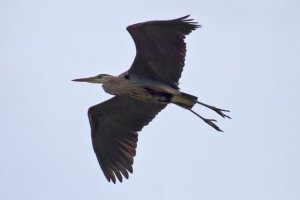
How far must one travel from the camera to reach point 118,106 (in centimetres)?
1529

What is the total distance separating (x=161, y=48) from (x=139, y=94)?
1025 mm

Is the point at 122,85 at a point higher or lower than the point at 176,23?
lower

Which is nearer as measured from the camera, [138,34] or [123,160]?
[138,34]

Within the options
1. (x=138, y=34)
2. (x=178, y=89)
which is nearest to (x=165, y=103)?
(x=178, y=89)

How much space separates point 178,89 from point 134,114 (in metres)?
1.29

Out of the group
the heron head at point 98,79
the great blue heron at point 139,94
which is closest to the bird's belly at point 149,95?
the great blue heron at point 139,94

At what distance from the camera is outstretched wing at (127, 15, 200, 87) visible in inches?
536

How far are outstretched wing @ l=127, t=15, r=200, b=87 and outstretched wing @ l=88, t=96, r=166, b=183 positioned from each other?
0.85m

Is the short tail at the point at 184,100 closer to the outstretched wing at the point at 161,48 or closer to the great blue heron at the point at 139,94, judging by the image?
the great blue heron at the point at 139,94

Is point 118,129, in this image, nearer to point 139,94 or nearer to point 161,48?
point 139,94

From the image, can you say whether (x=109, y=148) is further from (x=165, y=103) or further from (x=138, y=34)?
(x=138, y=34)

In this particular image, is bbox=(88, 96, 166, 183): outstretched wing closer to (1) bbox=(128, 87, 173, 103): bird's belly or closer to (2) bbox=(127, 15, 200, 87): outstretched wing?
(1) bbox=(128, 87, 173, 103): bird's belly

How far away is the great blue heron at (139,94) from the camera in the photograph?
1377 centimetres

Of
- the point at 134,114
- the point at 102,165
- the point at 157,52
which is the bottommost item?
the point at 102,165
